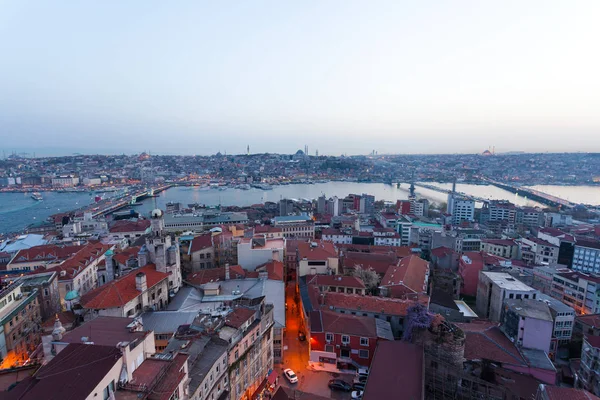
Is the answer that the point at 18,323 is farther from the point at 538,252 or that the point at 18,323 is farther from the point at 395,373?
the point at 538,252

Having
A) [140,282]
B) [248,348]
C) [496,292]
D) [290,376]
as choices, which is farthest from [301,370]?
[496,292]

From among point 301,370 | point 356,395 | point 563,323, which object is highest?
point 563,323

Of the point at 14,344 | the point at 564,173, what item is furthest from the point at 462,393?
the point at 564,173

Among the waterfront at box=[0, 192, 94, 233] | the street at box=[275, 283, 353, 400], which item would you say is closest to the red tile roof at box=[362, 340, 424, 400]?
the street at box=[275, 283, 353, 400]

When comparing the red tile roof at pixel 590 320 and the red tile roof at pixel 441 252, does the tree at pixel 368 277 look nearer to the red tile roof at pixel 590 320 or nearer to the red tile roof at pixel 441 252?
the red tile roof at pixel 441 252

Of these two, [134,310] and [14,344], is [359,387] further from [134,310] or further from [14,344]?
[14,344]

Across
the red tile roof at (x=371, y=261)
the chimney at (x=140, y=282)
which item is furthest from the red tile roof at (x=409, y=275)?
the chimney at (x=140, y=282)
